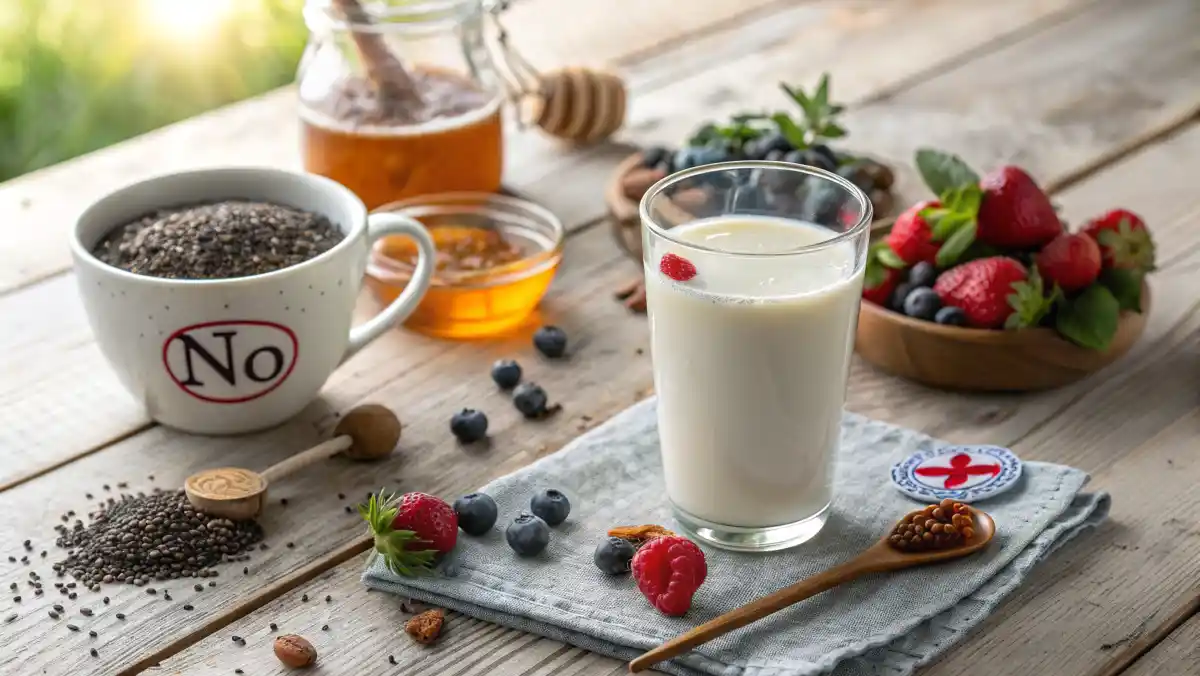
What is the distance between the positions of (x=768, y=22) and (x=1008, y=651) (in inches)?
63.3

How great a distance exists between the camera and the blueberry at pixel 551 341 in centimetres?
155

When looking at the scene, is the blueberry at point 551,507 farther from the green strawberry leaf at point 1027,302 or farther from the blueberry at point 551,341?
the green strawberry leaf at point 1027,302

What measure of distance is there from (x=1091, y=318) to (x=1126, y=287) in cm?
8

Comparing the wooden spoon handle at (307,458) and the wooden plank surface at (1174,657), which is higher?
the wooden plank surface at (1174,657)

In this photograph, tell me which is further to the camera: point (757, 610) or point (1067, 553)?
point (1067, 553)

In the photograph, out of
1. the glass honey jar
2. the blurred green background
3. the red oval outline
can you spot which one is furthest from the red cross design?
the blurred green background

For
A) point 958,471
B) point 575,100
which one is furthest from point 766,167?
point 575,100

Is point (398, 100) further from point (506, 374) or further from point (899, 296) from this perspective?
point (899, 296)

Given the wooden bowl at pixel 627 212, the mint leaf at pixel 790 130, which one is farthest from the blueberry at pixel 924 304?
the mint leaf at pixel 790 130

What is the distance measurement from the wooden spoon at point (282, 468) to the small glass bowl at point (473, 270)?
0.76 feet

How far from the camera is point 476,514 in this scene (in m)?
1.22

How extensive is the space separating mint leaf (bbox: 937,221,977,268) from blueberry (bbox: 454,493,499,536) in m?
0.55

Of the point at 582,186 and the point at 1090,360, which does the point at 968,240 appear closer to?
the point at 1090,360

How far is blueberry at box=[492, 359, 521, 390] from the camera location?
4.88 feet
